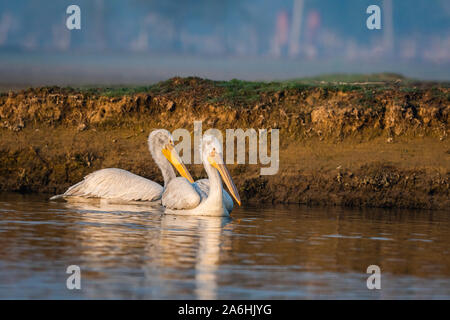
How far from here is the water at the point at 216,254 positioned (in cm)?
777

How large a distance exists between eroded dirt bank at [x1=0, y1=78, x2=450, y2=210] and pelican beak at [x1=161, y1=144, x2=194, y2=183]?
2222 millimetres

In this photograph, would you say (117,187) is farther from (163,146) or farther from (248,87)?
(248,87)

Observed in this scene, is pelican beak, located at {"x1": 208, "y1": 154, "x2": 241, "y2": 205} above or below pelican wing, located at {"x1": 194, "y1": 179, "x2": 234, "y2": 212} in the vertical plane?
above

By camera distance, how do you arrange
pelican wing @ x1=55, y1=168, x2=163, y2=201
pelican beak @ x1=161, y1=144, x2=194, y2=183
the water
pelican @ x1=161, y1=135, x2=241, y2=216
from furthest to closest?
pelican beak @ x1=161, y1=144, x2=194, y2=183, pelican wing @ x1=55, y1=168, x2=163, y2=201, pelican @ x1=161, y1=135, x2=241, y2=216, the water

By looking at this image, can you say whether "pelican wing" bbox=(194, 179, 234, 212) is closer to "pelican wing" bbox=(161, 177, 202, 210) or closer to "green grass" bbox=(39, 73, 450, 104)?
"pelican wing" bbox=(161, 177, 202, 210)

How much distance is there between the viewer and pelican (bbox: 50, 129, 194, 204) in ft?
57.2

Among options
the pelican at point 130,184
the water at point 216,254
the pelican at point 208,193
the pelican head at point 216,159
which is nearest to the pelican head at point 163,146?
the pelican at point 130,184

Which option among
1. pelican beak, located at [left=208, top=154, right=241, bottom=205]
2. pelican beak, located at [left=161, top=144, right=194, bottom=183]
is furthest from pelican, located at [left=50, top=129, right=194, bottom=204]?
pelican beak, located at [left=208, top=154, right=241, bottom=205]

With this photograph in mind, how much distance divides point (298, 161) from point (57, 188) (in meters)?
6.28

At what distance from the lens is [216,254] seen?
1006cm

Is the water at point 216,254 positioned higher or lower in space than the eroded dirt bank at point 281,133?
lower

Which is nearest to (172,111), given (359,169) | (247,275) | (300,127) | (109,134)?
(109,134)

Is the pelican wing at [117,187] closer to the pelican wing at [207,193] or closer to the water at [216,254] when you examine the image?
the water at [216,254]

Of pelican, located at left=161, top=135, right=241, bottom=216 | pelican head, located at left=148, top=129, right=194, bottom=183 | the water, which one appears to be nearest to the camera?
the water
